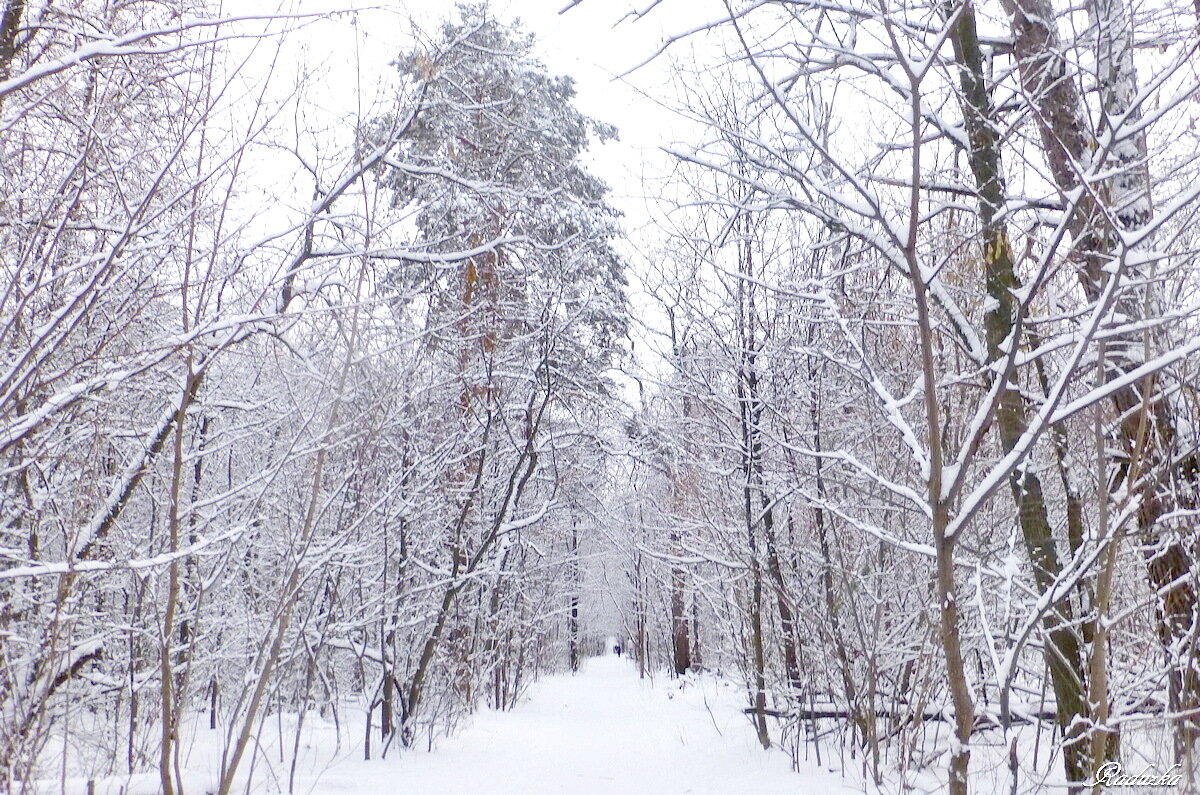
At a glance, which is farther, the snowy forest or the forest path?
the forest path

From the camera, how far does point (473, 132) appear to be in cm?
1063

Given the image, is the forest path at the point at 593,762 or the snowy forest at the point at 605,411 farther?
the forest path at the point at 593,762

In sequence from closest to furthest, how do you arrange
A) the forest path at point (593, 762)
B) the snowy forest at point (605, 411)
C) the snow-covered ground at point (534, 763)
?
1. the snowy forest at point (605, 411)
2. the snow-covered ground at point (534, 763)
3. the forest path at point (593, 762)

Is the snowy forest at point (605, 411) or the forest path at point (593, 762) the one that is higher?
the snowy forest at point (605, 411)

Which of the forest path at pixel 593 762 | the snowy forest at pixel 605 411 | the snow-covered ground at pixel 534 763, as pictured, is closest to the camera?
the snowy forest at pixel 605 411

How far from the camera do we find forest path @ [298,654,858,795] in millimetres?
7164

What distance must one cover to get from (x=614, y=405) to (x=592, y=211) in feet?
10.8

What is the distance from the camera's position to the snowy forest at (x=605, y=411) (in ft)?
9.08

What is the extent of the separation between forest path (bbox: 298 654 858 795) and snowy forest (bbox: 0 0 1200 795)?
112 mm

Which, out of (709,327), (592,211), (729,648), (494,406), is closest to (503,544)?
(494,406)

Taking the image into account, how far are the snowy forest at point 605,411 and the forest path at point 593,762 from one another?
0.37 ft

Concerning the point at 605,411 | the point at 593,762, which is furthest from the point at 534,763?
the point at 605,411

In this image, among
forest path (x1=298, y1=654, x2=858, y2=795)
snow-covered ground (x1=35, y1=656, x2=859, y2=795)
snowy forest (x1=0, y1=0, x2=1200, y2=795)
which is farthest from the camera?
forest path (x1=298, y1=654, x2=858, y2=795)

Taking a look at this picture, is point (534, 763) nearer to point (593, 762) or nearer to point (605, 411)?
point (593, 762)
